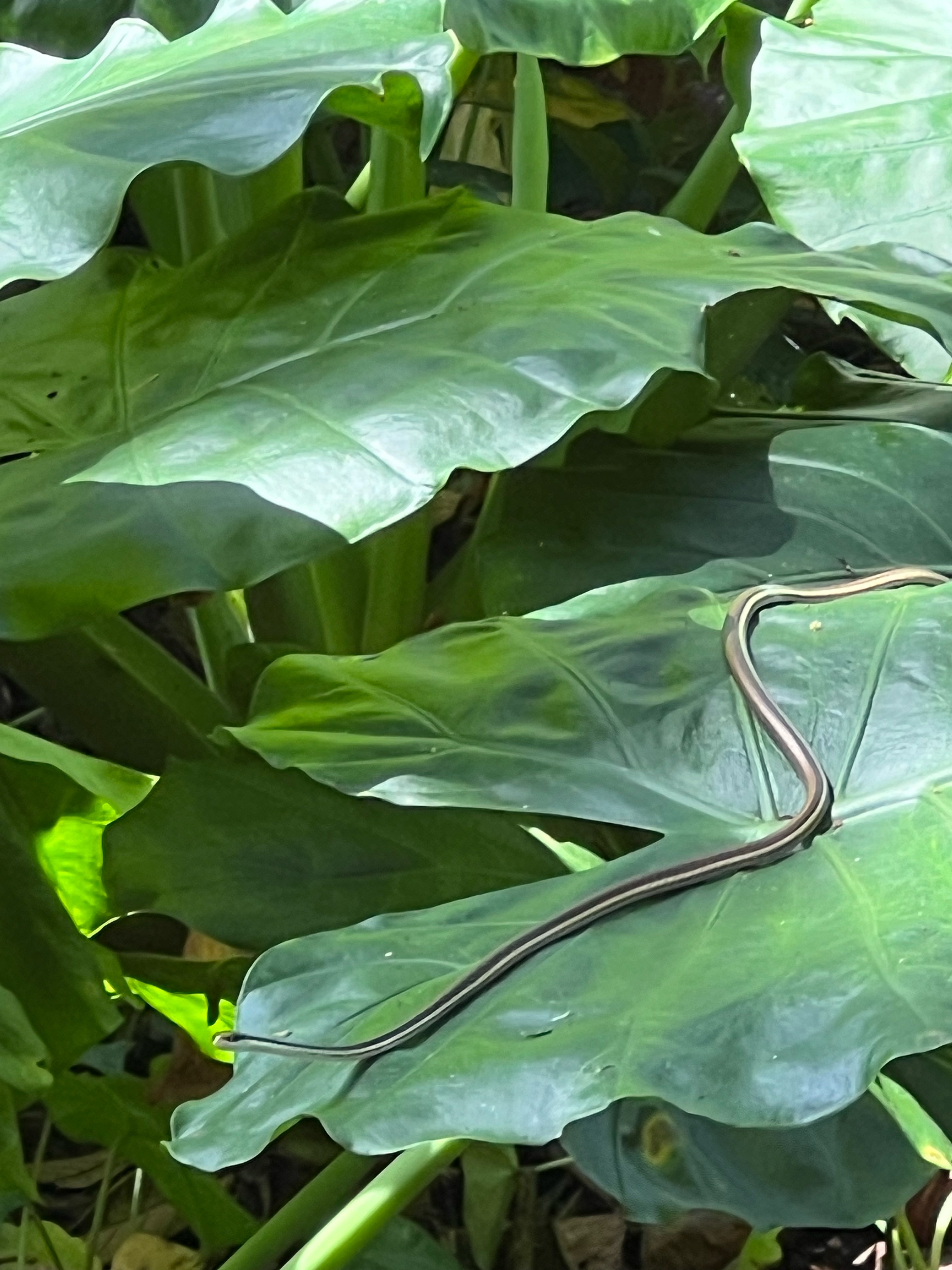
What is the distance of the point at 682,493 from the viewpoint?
1.02 m

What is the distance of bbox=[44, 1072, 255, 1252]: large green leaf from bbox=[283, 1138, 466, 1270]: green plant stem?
0.22 metres

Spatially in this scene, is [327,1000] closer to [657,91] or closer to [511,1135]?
[511,1135]

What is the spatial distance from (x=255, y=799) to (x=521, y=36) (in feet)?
1.80

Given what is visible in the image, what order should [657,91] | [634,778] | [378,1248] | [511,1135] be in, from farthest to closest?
[657,91] < [378,1248] < [634,778] < [511,1135]

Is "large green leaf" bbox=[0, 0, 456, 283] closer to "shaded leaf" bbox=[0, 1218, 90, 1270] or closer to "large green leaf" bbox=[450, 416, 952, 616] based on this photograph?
"large green leaf" bbox=[450, 416, 952, 616]

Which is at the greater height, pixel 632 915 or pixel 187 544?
pixel 187 544

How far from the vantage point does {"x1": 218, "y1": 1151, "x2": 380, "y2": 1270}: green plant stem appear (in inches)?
35.6

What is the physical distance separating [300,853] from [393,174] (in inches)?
23.7

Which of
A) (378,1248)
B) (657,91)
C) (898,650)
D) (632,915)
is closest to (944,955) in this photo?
(632,915)

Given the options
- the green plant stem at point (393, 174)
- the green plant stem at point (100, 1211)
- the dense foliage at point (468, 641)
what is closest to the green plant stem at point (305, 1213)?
the dense foliage at point (468, 641)

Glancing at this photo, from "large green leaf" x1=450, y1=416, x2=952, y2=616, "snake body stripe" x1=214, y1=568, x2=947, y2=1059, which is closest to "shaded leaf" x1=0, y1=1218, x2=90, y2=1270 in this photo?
"snake body stripe" x1=214, y1=568, x2=947, y2=1059

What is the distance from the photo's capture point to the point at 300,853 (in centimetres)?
90

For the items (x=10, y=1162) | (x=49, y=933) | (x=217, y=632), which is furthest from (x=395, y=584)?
(x=10, y=1162)

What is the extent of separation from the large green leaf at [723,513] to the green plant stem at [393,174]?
0.98 feet
